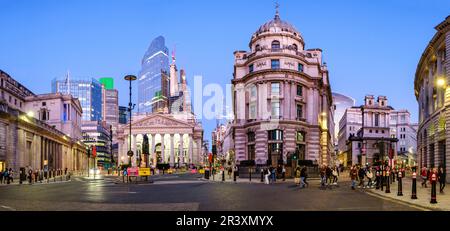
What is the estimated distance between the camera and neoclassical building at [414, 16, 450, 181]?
1591 inches

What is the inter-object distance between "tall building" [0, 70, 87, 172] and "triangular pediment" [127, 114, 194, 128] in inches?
1430

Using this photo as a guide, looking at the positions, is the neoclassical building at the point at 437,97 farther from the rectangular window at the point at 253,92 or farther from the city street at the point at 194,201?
the rectangular window at the point at 253,92

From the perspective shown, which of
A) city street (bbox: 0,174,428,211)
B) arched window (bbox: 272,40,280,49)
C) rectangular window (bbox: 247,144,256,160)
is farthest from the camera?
arched window (bbox: 272,40,280,49)

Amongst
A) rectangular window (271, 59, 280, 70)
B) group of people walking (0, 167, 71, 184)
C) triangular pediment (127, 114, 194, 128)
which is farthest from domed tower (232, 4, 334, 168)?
triangular pediment (127, 114, 194, 128)

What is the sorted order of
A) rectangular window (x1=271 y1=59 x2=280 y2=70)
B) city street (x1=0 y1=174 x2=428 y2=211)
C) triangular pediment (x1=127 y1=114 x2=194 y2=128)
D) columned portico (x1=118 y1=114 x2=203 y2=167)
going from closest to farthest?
city street (x1=0 y1=174 x2=428 y2=211) → rectangular window (x1=271 y1=59 x2=280 y2=70) → columned portico (x1=118 y1=114 x2=203 y2=167) → triangular pediment (x1=127 y1=114 x2=194 y2=128)

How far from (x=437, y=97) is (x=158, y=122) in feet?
435

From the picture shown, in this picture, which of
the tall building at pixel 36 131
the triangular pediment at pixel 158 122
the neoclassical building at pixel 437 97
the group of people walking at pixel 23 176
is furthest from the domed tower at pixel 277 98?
the triangular pediment at pixel 158 122

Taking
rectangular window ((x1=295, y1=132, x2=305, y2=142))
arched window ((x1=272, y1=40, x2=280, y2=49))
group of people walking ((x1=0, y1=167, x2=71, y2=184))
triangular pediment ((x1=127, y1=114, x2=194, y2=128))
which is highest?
arched window ((x1=272, y1=40, x2=280, y2=49))

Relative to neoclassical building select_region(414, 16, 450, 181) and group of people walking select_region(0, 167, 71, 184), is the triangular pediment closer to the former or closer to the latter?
group of people walking select_region(0, 167, 71, 184)

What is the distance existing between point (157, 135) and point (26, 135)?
108285mm

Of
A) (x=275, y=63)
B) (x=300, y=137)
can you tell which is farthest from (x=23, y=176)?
(x=300, y=137)

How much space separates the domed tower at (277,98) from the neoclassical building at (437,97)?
20072 mm
